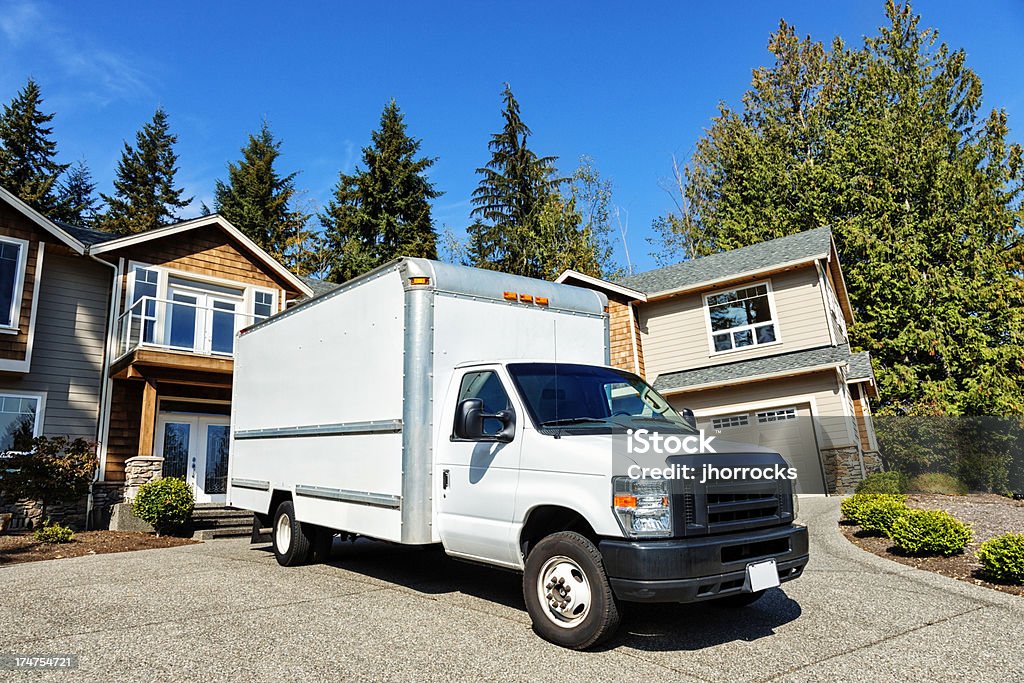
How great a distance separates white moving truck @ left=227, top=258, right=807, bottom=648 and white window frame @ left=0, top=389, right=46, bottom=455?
28.9ft

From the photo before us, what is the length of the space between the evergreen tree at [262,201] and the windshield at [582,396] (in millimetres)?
33364

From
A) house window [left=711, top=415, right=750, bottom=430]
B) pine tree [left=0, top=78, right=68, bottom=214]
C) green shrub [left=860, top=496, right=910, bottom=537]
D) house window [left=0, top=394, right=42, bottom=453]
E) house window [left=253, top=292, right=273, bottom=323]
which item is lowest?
green shrub [left=860, top=496, right=910, bottom=537]

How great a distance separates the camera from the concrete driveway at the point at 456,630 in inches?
175

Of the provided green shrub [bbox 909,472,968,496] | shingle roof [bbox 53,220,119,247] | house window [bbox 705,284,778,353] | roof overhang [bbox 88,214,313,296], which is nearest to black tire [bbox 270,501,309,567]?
roof overhang [bbox 88,214,313,296]

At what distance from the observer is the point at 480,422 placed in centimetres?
536

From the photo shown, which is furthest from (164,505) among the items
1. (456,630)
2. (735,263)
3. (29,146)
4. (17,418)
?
(29,146)

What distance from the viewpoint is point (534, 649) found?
4.83 meters

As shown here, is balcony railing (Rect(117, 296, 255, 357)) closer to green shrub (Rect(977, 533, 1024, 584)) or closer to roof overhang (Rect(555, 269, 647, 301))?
roof overhang (Rect(555, 269, 647, 301))

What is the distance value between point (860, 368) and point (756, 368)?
9.61 ft

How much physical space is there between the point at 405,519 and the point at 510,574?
7.70 feet

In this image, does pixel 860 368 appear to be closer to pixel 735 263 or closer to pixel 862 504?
pixel 735 263

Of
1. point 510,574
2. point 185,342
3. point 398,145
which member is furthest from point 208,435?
point 398,145

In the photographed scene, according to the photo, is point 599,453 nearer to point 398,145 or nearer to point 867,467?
point 867,467

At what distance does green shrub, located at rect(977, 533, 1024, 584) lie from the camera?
7070 millimetres
